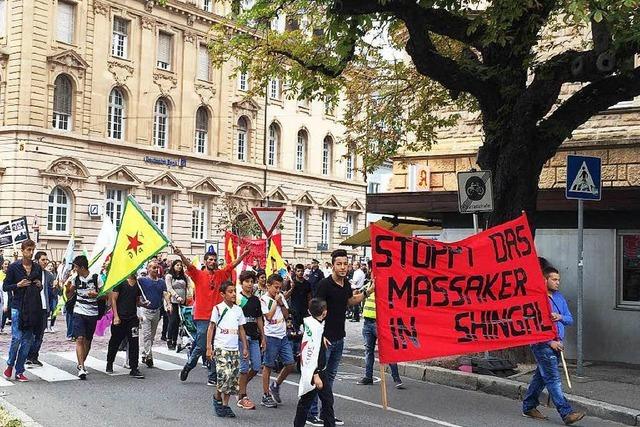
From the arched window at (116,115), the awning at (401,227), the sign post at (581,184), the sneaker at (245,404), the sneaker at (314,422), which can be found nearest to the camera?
the sneaker at (314,422)

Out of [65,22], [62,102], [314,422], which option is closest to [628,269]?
[314,422]

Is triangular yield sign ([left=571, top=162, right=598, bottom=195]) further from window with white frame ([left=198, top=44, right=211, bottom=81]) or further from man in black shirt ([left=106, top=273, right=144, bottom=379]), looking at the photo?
window with white frame ([left=198, top=44, right=211, bottom=81])

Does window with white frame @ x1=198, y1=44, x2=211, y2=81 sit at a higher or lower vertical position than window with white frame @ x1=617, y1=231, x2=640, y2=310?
higher

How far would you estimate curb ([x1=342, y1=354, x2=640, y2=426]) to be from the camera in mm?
9984

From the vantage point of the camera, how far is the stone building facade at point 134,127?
36531mm

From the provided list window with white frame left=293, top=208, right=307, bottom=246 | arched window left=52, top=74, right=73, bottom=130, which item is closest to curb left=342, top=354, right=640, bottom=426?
arched window left=52, top=74, right=73, bottom=130

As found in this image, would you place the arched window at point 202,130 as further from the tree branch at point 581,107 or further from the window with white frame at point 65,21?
the tree branch at point 581,107

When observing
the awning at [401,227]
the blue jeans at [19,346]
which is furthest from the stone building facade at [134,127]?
the blue jeans at [19,346]

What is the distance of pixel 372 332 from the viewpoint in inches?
488

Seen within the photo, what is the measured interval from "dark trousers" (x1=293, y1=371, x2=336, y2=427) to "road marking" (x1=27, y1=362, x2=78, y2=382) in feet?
17.3

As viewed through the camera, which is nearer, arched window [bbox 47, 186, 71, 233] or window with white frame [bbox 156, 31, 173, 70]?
arched window [bbox 47, 186, 71, 233]

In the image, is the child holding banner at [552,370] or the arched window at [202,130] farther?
the arched window at [202,130]

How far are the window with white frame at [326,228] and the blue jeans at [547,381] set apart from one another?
1780 inches

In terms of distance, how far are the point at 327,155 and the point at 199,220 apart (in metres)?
14.1
